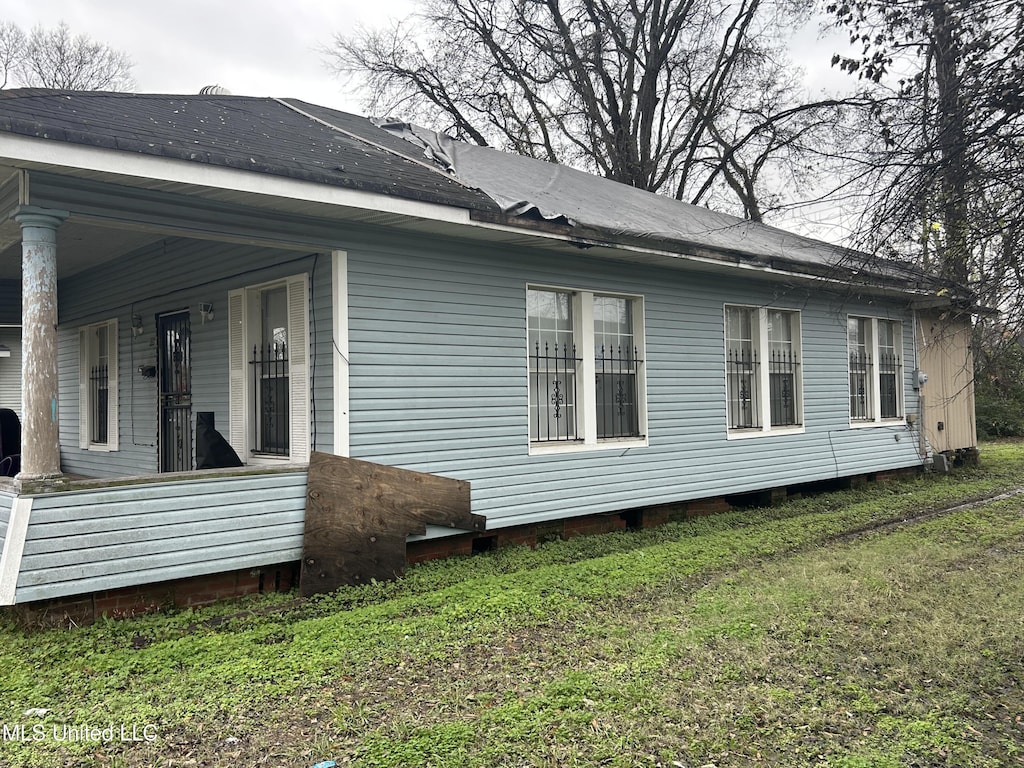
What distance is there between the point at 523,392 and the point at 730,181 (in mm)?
19432

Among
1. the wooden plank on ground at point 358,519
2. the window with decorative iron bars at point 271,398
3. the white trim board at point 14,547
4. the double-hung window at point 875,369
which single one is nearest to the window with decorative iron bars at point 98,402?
the window with decorative iron bars at point 271,398

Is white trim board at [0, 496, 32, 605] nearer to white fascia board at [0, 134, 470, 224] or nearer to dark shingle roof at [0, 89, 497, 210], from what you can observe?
white fascia board at [0, 134, 470, 224]

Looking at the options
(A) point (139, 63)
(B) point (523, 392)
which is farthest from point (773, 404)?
(A) point (139, 63)

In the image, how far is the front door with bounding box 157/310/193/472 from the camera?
824cm

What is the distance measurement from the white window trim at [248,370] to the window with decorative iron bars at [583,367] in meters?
2.15

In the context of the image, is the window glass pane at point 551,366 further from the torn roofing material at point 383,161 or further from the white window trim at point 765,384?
the white window trim at point 765,384

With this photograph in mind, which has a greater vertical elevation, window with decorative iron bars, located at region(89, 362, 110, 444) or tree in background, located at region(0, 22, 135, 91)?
tree in background, located at region(0, 22, 135, 91)

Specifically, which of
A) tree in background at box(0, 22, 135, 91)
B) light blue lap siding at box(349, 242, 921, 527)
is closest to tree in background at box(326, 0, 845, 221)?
tree in background at box(0, 22, 135, 91)

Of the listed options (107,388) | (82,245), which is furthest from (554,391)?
(107,388)

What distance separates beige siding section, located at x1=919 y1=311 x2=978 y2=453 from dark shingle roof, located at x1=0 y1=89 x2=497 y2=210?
9.29m

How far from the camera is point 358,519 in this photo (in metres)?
6.00

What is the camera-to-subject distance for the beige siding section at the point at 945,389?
1270cm

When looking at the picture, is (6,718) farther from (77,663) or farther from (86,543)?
(86,543)

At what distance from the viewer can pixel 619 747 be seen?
3.29m
